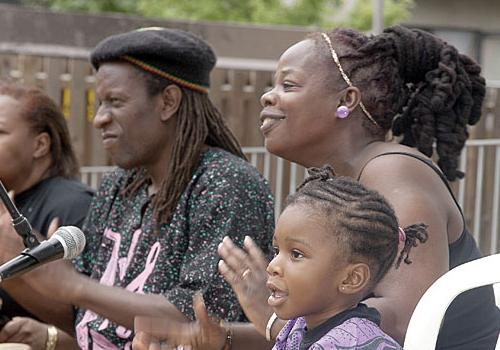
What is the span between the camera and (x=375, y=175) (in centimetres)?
290

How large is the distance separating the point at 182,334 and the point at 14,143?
188cm

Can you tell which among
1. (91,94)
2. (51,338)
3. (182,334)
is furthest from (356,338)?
(91,94)

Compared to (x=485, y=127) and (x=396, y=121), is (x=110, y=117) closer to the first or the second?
(x=396, y=121)

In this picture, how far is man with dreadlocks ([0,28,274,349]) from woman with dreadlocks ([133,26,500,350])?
37 centimetres

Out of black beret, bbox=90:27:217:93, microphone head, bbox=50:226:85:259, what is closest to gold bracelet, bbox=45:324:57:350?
black beret, bbox=90:27:217:93

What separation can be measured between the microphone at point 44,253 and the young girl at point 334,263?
2.01 feet

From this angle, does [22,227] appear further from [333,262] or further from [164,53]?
[164,53]

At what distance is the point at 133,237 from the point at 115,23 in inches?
250

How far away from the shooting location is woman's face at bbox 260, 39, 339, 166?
122 inches

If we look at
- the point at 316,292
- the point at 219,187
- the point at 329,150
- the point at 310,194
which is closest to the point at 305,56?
the point at 329,150

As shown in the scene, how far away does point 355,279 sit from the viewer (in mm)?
2396

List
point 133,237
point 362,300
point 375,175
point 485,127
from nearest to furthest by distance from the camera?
point 362,300
point 375,175
point 133,237
point 485,127

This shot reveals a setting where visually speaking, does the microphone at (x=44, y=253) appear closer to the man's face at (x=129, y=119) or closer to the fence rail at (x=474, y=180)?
the man's face at (x=129, y=119)

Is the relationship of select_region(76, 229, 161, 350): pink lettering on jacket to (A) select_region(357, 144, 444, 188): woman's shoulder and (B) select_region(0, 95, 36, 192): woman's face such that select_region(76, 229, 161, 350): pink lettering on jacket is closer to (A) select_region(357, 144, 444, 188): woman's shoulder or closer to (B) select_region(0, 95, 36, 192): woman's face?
(B) select_region(0, 95, 36, 192): woman's face
